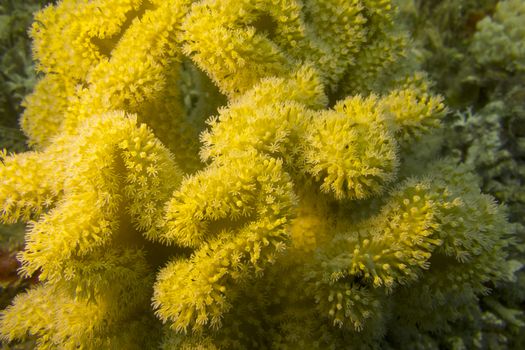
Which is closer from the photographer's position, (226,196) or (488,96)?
(226,196)

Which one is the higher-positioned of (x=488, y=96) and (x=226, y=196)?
(x=226, y=196)

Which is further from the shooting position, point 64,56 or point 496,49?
point 496,49

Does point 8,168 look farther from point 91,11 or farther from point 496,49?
point 496,49

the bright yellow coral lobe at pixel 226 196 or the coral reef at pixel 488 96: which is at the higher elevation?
the bright yellow coral lobe at pixel 226 196

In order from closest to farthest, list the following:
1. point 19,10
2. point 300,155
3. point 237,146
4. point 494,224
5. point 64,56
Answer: point 237,146 → point 300,155 → point 494,224 → point 64,56 → point 19,10

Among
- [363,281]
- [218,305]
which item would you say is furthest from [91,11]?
[363,281]

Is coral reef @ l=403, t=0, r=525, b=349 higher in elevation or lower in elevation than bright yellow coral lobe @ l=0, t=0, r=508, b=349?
lower

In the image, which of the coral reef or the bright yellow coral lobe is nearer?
the bright yellow coral lobe

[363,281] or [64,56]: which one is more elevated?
[64,56]
